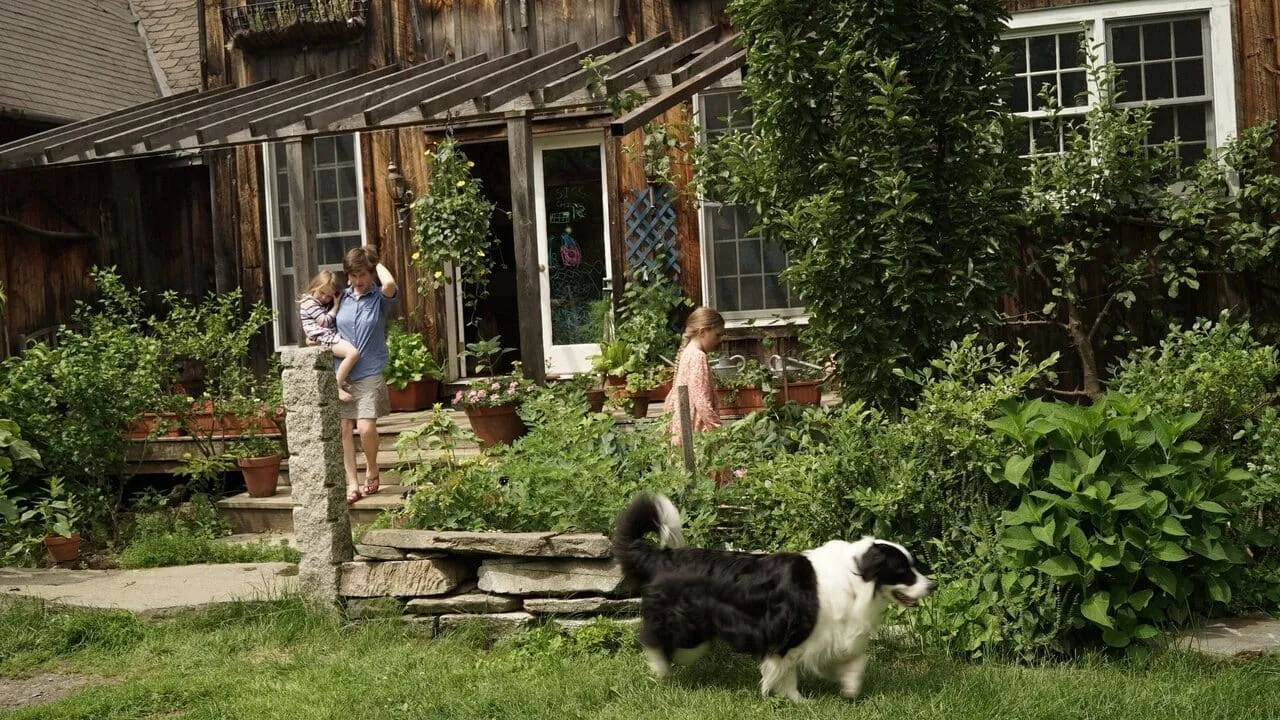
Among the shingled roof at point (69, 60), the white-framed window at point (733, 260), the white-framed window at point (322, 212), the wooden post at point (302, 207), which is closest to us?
the wooden post at point (302, 207)

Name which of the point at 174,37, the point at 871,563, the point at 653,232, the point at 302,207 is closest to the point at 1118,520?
the point at 871,563

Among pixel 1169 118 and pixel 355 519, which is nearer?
pixel 355 519

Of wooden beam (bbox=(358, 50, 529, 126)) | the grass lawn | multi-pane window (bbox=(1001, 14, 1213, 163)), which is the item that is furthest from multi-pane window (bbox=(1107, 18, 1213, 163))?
the grass lawn

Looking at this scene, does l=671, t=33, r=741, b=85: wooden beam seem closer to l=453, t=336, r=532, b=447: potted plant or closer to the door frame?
the door frame

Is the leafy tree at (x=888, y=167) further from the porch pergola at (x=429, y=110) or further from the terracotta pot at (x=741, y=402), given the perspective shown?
the terracotta pot at (x=741, y=402)

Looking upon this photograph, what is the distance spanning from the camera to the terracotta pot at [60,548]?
7.71 meters

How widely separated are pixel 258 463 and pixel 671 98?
379cm

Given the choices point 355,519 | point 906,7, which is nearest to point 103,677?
point 355,519

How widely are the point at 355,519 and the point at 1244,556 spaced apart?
501cm

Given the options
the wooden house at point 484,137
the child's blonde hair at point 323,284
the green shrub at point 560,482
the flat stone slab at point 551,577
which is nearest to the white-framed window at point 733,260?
the wooden house at point 484,137

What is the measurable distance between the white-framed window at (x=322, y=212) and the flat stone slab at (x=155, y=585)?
4956mm

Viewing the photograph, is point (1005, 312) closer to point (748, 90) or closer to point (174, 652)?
point (748, 90)

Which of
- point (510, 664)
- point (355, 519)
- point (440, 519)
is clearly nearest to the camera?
point (510, 664)

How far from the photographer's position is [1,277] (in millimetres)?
12266
